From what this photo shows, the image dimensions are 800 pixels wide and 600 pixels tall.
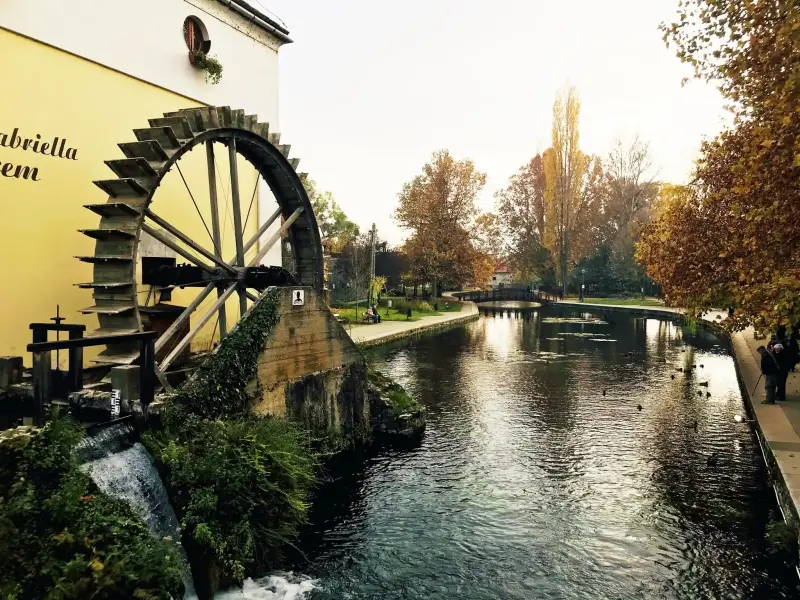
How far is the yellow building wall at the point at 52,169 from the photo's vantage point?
28.4 ft

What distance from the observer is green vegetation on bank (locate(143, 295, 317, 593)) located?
594cm

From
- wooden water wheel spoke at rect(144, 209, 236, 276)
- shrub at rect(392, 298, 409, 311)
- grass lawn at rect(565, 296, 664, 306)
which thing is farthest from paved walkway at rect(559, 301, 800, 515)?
grass lawn at rect(565, 296, 664, 306)

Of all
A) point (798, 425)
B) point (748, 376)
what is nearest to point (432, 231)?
point (748, 376)

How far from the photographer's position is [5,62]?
8.51m

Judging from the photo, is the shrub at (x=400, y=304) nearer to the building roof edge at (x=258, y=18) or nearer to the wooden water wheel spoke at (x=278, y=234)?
the building roof edge at (x=258, y=18)

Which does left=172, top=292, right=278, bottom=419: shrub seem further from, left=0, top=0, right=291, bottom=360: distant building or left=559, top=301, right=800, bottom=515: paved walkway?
left=559, top=301, right=800, bottom=515: paved walkway

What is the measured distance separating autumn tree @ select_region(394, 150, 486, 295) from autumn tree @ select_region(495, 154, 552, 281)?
15.2m

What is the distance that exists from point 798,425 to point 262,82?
12.9m

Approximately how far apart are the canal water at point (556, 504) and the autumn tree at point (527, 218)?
4138cm

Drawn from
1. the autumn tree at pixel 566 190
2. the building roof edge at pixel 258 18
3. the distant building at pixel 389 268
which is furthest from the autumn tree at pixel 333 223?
the building roof edge at pixel 258 18

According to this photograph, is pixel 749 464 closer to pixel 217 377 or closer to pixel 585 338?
pixel 217 377

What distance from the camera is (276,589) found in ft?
20.6

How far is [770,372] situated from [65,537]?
12.2 meters

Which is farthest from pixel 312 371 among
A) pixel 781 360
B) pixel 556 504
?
pixel 781 360
